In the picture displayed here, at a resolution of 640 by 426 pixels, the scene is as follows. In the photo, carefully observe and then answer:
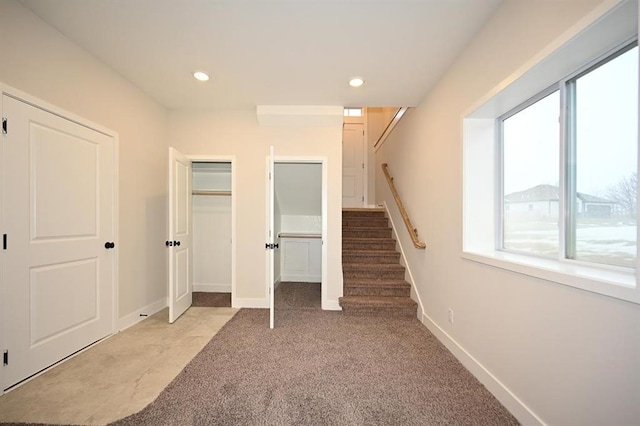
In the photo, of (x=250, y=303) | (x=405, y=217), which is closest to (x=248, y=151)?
(x=250, y=303)

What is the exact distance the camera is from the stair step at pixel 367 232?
14.2 feet

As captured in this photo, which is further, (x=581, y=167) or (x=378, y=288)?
(x=378, y=288)

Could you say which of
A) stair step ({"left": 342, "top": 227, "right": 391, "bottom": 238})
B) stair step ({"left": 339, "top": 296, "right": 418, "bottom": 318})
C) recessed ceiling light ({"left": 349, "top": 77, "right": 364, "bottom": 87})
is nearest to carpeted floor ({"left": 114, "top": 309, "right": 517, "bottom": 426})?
stair step ({"left": 339, "top": 296, "right": 418, "bottom": 318})

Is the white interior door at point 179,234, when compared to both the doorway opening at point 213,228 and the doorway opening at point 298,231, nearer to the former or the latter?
the doorway opening at point 213,228

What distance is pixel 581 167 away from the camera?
1.45m

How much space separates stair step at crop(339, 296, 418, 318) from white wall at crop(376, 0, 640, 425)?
0.89 feet

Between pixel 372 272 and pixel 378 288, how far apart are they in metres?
0.27

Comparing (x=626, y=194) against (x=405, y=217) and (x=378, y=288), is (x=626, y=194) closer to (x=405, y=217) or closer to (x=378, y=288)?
(x=405, y=217)

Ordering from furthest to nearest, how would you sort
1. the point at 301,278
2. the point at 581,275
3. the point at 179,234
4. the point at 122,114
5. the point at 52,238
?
the point at 301,278 < the point at 179,234 < the point at 122,114 < the point at 52,238 < the point at 581,275

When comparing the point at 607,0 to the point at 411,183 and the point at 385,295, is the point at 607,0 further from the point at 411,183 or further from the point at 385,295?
the point at 385,295

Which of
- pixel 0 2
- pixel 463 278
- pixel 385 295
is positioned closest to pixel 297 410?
pixel 463 278

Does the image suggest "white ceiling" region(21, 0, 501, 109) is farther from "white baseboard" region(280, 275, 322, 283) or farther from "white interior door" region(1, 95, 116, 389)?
"white baseboard" region(280, 275, 322, 283)

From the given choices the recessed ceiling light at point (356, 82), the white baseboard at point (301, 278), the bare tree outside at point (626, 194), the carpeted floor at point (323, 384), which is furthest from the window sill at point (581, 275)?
the white baseboard at point (301, 278)

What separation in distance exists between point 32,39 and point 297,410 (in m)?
3.15
